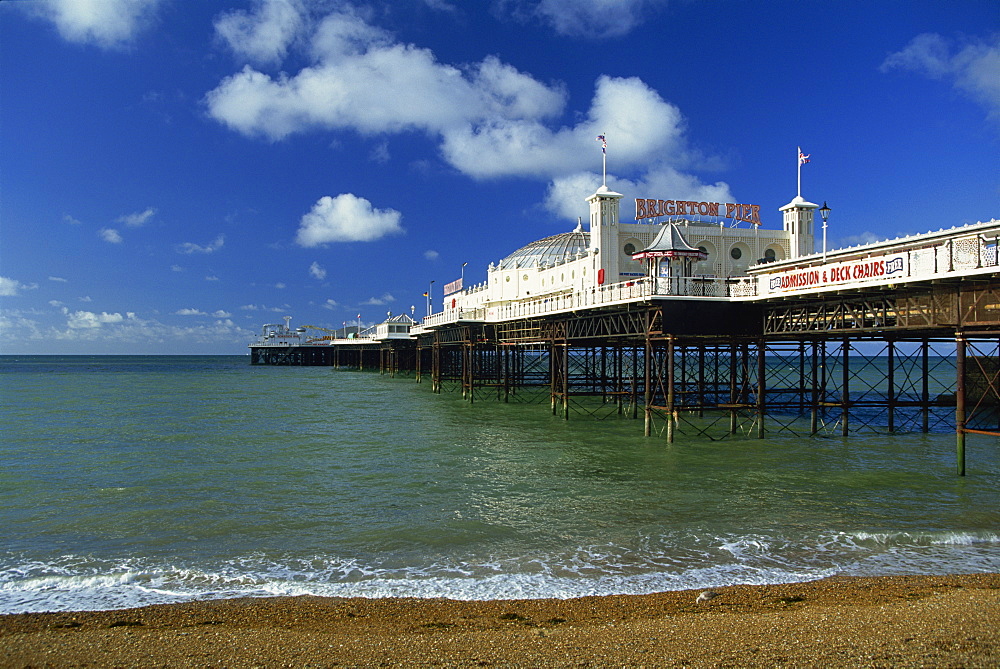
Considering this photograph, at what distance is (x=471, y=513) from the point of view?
15812 mm

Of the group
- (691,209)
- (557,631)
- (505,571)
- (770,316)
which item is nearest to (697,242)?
(691,209)

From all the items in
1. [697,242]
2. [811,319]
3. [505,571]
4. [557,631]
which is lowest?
[505,571]

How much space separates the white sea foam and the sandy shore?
21.9 inches

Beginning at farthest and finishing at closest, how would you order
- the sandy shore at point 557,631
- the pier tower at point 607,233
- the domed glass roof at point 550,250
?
the domed glass roof at point 550,250
the pier tower at point 607,233
the sandy shore at point 557,631

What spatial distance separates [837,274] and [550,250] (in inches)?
1954

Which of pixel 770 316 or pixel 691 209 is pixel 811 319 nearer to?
pixel 770 316

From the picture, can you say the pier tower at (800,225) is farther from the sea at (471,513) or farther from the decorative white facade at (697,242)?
the sea at (471,513)

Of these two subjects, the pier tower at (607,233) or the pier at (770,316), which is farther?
the pier tower at (607,233)

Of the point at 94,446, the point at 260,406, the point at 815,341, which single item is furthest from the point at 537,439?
the point at 260,406

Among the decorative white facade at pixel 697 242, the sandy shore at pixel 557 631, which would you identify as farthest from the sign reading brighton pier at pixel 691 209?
the sandy shore at pixel 557 631

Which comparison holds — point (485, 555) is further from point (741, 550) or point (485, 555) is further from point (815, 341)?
point (815, 341)

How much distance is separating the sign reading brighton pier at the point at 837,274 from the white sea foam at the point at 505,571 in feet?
26.0

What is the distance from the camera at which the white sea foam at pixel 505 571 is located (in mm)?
10852

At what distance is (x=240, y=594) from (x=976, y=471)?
2069 centimetres
